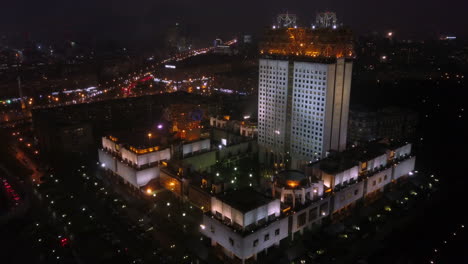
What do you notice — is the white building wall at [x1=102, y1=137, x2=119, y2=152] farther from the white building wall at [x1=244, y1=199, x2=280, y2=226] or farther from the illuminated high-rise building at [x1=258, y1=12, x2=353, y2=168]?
the white building wall at [x1=244, y1=199, x2=280, y2=226]

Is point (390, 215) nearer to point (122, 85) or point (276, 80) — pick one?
point (276, 80)

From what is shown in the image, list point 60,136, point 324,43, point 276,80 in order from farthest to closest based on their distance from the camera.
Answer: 1. point 60,136
2. point 276,80
3. point 324,43

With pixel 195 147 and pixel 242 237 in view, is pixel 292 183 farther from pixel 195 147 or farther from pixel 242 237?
pixel 195 147

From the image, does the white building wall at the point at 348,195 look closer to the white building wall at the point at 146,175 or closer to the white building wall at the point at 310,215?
the white building wall at the point at 310,215

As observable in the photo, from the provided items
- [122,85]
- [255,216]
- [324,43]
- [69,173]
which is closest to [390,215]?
[255,216]

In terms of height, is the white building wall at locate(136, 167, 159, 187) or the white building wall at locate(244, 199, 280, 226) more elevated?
the white building wall at locate(244, 199, 280, 226)

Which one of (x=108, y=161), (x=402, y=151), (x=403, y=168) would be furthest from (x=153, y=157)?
(x=402, y=151)

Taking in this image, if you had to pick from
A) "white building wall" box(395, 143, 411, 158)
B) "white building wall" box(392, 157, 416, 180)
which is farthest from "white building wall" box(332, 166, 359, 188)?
"white building wall" box(395, 143, 411, 158)

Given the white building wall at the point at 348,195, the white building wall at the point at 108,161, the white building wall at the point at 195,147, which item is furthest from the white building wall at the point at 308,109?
the white building wall at the point at 108,161
